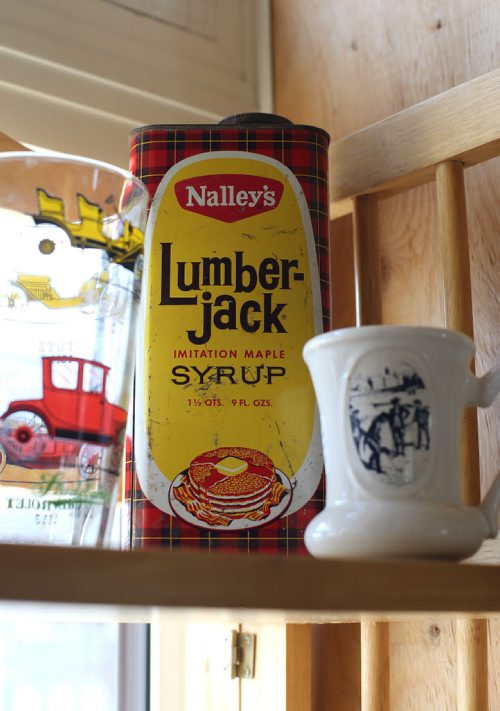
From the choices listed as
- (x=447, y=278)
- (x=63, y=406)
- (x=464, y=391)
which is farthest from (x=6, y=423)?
(x=447, y=278)

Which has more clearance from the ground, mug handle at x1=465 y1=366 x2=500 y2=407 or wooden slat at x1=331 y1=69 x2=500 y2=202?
wooden slat at x1=331 y1=69 x2=500 y2=202

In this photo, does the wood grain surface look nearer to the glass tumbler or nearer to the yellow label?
the yellow label

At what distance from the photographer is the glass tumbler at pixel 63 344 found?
0.51 m

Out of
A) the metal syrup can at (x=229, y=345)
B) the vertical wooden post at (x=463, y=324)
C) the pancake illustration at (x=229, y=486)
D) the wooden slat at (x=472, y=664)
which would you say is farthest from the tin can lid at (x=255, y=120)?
the wooden slat at (x=472, y=664)

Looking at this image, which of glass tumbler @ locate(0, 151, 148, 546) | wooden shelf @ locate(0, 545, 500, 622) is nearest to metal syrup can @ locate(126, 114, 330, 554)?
glass tumbler @ locate(0, 151, 148, 546)

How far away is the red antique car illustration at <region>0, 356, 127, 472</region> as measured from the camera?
51cm

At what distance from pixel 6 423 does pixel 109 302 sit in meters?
0.09

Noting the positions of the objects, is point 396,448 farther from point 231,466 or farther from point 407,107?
point 407,107

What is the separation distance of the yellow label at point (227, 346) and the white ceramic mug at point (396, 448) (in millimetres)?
130

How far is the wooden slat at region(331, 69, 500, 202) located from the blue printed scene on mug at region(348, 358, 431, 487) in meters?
0.28

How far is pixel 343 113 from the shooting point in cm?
97

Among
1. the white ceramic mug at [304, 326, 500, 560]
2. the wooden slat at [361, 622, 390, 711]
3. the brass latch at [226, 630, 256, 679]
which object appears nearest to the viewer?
the white ceramic mug at [304, 326, 500, 560]

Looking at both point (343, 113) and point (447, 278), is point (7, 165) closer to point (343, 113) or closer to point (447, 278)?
point (447, 278)

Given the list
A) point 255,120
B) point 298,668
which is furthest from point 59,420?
point 298,668
